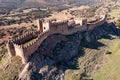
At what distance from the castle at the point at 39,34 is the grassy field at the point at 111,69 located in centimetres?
1372

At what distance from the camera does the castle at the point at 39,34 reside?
2030 inches

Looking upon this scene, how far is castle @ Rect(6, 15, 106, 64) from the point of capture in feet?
169

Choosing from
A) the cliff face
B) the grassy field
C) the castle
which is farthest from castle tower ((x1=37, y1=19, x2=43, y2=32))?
the grassy field

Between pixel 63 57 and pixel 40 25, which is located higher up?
pixel 40 25

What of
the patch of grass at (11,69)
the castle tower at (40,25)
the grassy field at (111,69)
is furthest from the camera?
the castle tower at (40,25)

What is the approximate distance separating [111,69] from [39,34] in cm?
2272

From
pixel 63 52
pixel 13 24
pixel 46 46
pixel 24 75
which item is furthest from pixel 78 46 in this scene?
pixel 13 24

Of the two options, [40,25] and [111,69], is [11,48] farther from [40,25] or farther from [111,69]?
[111,69]

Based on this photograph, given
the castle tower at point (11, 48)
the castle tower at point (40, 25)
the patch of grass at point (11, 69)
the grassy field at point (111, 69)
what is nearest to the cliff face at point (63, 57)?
the patch of grass at point (11, 69)

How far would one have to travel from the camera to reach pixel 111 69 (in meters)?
58.2

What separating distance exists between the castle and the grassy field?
540 inches

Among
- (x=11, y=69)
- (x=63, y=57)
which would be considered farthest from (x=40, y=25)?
(x=11, y=69)

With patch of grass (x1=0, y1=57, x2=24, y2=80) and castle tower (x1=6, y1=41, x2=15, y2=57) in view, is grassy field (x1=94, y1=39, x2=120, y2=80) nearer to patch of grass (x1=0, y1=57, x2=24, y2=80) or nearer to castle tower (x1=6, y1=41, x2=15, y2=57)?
patch of grass (x1=0, y1=57, x2=24, y2=80)

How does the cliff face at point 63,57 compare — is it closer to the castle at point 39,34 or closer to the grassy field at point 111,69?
the castle at point 39,34
